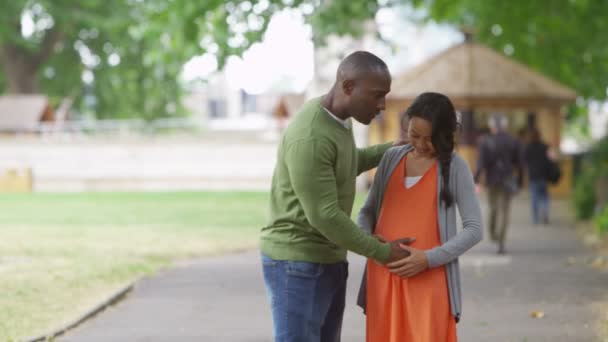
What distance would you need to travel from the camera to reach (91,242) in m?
16.5

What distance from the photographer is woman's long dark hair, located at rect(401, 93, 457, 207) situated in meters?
4.70

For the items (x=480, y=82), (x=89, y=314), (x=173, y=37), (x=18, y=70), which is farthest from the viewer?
(x=18, y=70)

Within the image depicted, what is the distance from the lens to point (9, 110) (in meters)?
53.3

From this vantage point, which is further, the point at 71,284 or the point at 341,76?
the point at 71,284

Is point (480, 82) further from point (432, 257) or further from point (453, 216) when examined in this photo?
point (432, 257)

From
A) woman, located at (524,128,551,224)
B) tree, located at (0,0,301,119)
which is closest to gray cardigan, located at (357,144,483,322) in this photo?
woman, located at (524,128,551,224)

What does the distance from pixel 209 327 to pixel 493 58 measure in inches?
942

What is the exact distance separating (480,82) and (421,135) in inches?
1072

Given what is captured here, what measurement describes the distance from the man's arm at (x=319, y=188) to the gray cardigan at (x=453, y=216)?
42cm

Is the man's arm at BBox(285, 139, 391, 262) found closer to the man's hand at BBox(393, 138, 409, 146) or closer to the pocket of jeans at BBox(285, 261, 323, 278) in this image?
the pocket of jeans at BBox(285, 261, 323, 278)

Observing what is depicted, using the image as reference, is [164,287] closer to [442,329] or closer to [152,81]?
[442,329]

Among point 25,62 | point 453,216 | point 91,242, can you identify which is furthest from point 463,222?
point 25,62

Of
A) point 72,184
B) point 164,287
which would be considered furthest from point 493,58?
point 164,287

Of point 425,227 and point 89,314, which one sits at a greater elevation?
point 425,227
